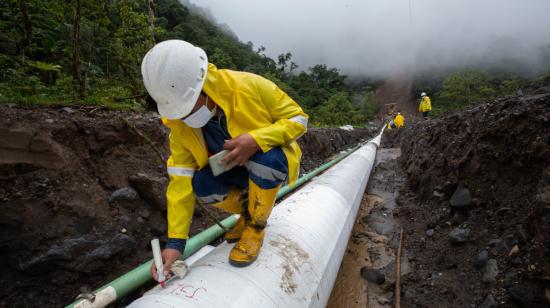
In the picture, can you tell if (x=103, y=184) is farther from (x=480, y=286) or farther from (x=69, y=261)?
(x=480, y=286)

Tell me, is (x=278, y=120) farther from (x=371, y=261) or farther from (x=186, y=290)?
(x=371, y=261)

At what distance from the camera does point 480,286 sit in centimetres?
198

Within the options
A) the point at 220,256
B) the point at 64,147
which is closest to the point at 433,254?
the point at 220,256

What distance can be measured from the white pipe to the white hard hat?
0.78m

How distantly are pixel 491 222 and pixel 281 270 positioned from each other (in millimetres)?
1911

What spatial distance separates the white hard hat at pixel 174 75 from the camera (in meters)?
1.27

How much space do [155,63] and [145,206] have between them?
4.96 feet

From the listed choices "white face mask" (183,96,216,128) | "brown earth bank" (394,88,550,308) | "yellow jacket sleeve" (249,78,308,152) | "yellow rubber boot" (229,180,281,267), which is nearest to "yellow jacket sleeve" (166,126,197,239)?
"white face mask" (183,96,216,128)

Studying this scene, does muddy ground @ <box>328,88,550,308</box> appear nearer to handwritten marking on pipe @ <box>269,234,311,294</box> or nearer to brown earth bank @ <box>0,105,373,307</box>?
handwritten marking on pipe @ <box>269,234,311,294</box>

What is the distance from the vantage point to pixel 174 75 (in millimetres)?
1280

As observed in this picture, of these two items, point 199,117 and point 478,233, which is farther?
point 478,233

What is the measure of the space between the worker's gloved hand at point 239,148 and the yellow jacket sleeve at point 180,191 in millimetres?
351

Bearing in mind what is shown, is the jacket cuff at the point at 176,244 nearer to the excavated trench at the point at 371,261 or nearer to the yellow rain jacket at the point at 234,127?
the yellow rain jacket at the point at 234,127

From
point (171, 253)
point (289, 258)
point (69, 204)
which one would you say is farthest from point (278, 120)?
point (69, 204)
